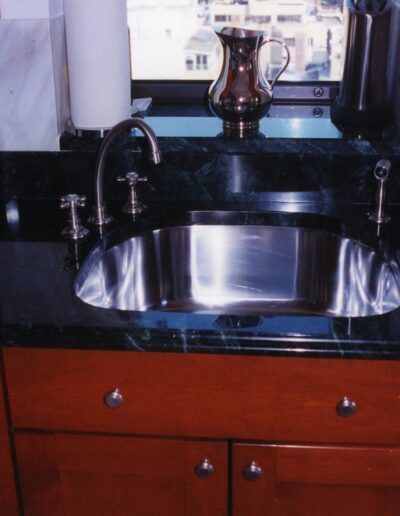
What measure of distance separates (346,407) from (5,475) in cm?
Answer: 54

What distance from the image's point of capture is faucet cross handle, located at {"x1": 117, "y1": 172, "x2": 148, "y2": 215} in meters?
1.45

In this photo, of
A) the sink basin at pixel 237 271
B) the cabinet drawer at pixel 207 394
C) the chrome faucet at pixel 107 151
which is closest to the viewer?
the cabinet drawer at pixel 207 394

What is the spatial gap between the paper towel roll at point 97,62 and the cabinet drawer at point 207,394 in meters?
0.60

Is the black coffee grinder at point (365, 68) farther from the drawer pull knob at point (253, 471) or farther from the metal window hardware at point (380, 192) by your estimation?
the drawer pull knob at point (253, 471)

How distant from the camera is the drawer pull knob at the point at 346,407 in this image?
3.50 feet

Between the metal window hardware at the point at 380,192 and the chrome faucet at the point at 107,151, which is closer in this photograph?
the chrome faucet at the point at 107,151

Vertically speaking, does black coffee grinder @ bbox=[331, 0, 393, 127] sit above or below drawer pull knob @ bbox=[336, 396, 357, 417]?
Answer: above

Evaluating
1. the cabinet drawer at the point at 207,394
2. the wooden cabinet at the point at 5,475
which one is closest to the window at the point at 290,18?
the cabinet drawer at the point at 207,394

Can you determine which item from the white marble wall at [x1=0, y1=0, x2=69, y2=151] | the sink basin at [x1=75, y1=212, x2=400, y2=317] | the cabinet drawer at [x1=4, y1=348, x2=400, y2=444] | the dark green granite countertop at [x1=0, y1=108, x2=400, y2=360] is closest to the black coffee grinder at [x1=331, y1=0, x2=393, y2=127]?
the dark green granite countertop at [x1=0, y1=108, x2=400, y2=360]

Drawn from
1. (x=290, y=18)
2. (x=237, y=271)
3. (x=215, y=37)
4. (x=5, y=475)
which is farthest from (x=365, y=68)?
(x=5, y=475)

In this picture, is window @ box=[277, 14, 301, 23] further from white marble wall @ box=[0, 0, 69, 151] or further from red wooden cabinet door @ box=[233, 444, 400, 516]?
red wooden cabinet door @ box=[233, 444, 400, 516]

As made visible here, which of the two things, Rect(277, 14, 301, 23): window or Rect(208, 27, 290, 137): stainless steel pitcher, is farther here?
Rect(277, 14, 301, 23): window

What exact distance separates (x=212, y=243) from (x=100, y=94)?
1.23 feet

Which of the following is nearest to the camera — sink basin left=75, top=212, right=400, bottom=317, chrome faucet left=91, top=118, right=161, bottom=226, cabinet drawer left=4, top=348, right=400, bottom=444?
cabinet drawer left=4, top=348, right=400, bottom=444
